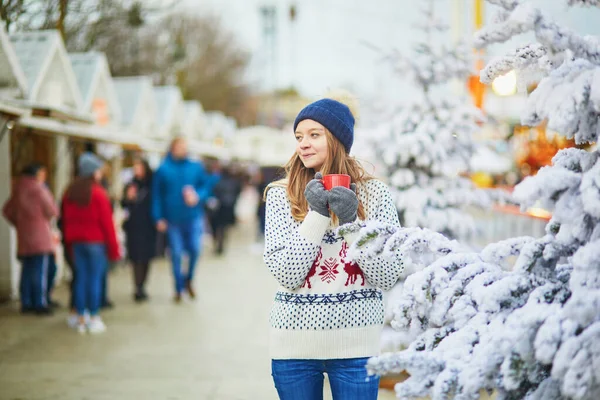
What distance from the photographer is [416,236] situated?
237 centimetres

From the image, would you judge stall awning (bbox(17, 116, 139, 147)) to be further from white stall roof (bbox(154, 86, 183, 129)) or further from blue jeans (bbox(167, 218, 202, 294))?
white stall roof (bbox(154, 86, 183, 129))

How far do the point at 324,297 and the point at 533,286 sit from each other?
827mm

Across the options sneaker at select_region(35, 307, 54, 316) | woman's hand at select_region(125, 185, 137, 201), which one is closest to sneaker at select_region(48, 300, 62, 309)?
sneaker at select_region(35, 307, 54, 316)

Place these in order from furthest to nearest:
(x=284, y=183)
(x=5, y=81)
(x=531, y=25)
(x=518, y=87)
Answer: (x=5, y=81) < (x=284, y=183) < (x=518, y=87) < (x=531, y=25)

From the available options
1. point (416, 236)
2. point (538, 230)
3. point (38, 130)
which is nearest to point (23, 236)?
point (38, 130)

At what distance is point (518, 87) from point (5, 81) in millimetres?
7900

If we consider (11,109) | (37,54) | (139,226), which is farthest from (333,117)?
(37,54)

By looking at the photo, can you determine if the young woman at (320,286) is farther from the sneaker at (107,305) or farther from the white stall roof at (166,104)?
the white stall roof at (166,104)

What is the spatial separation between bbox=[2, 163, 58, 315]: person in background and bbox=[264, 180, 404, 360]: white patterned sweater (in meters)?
7.10

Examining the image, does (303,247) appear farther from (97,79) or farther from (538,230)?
(97,79)

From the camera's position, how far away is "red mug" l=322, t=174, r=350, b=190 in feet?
8.81

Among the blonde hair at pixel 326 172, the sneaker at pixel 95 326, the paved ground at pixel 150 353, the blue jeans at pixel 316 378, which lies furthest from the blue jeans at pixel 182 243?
the blue jeans at pixel 316 378

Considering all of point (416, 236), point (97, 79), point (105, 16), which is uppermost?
point (105, 16)

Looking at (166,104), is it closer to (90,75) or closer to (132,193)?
(90,75)
